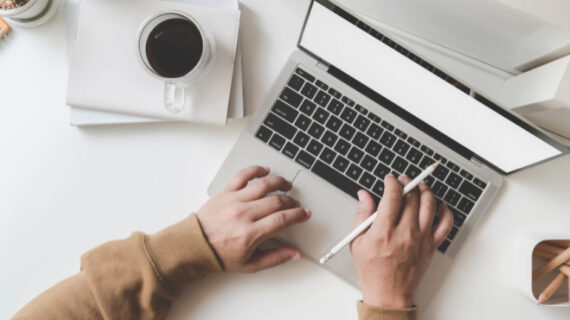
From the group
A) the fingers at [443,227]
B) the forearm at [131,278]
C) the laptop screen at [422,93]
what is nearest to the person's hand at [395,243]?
the fingers at [443,227]

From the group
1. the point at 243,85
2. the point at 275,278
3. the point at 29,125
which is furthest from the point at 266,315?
the point at 29,125

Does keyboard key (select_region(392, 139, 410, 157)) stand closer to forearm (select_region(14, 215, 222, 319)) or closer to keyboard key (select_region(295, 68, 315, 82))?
keyboard key (select_region(295, 68, 315, 82))

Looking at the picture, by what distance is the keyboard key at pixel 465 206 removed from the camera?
0.60m

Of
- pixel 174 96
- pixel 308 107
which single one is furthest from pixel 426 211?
pixel 174 96

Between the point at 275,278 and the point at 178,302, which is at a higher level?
the point at 275,278

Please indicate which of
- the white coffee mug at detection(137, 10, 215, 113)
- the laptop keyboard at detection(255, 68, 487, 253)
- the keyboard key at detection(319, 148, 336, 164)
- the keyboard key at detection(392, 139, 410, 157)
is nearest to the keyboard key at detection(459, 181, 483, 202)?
Answer: the laptop keyboard at detection(255, 68, 487, 253)

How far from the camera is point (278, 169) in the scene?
0.59m

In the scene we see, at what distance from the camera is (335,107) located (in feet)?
1.95

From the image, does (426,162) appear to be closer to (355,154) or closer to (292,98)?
(355,154)

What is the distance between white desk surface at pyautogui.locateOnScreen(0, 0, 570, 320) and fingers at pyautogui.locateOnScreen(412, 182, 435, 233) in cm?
10

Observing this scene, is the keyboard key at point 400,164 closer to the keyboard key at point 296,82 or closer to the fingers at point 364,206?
the fingers at point 364,206

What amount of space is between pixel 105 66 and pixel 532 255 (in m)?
0.74

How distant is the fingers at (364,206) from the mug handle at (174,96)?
0.31 m

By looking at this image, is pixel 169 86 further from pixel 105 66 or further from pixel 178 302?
pixel 178 302
